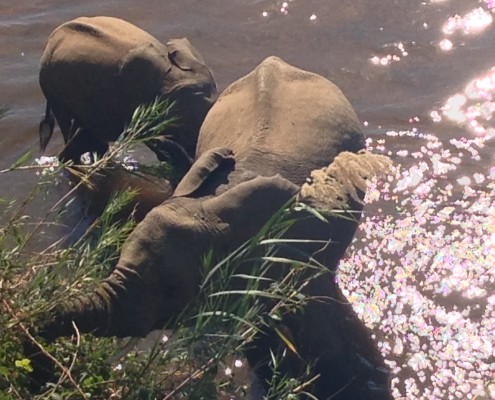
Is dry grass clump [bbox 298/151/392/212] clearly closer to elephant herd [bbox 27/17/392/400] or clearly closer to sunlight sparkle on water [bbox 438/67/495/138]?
elephant herd [bbox 27/17/392/400]

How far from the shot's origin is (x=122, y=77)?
5.61 metres

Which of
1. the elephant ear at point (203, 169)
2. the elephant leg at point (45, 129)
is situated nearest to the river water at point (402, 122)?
the elephant leg at point (45, 129)

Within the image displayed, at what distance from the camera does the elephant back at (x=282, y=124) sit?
4730 mm

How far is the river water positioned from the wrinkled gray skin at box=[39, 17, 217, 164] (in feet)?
2.41

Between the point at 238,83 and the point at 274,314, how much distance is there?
2215 mm

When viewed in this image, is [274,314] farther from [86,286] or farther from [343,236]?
[343,236]

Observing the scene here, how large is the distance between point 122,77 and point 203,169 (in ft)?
4.12

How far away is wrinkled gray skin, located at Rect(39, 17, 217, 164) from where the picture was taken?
18.4 ft

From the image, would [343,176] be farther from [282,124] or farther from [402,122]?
[402,122]

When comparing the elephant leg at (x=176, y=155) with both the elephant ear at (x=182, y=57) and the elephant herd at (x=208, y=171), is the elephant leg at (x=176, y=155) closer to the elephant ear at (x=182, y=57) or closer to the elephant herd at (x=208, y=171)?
the elephant herd at (x=208, y=171)

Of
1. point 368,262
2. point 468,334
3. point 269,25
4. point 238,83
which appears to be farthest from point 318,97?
point 269,25

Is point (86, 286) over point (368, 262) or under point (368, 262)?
over

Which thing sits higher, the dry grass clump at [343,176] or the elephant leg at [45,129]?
the dry grass clump at [343,176]

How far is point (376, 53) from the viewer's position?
717cm
